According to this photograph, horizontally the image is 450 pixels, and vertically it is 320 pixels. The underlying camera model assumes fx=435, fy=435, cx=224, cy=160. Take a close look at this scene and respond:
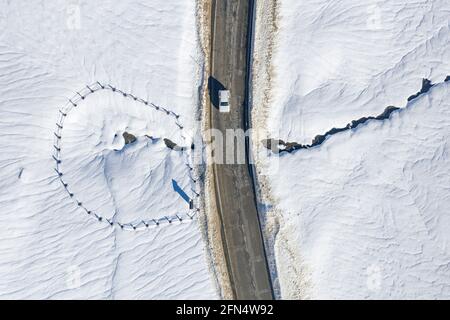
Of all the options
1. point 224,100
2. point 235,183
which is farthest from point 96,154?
point 235,183

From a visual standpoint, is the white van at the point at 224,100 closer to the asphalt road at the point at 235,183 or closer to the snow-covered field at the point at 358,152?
the asphalt road at the point at 235,183

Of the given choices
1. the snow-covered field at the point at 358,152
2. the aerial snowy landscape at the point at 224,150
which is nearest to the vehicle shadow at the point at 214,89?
the aerial snowy landscape at the point at 224,150

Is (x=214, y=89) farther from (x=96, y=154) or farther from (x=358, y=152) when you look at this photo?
(x=358, y=152)

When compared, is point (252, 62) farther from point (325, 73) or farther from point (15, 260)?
point (15, 260)

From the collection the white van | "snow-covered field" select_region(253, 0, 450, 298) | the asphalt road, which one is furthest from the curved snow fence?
"snow-covered field" select_region(253, 0, 450, 298)
